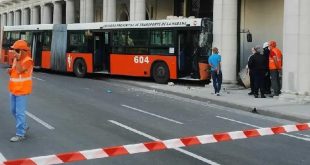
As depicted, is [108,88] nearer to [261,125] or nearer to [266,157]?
[261,125]

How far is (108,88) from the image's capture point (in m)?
21.2

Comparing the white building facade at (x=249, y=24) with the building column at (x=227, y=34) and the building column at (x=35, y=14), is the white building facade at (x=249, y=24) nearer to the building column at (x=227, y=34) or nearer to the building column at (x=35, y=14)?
the building column at (x=227, y=34)

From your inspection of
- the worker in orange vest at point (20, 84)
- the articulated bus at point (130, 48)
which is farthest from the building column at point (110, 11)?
the worker in orange vest at point (20, 84)

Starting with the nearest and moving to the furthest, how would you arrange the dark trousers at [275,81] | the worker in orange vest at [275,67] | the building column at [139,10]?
1. the worker in orange vest at [275,67]
2. the dark trousers at [275,81]
3. the building column at [139,10]

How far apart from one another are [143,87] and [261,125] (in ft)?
32.9

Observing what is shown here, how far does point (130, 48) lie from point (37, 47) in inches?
355

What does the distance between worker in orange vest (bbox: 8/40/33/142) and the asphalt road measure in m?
0.34

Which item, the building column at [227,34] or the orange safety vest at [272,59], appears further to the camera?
the building column at [227,34]

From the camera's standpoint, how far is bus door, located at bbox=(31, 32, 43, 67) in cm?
3108

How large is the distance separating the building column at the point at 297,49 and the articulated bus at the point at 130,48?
493cm

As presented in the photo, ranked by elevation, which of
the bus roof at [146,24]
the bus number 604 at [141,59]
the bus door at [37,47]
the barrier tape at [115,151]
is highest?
the bus roof at [146,24]

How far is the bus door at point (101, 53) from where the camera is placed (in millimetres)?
26844

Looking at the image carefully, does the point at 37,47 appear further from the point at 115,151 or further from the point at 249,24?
the point at 115,151

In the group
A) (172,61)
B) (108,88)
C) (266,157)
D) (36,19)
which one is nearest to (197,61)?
(172,61)
